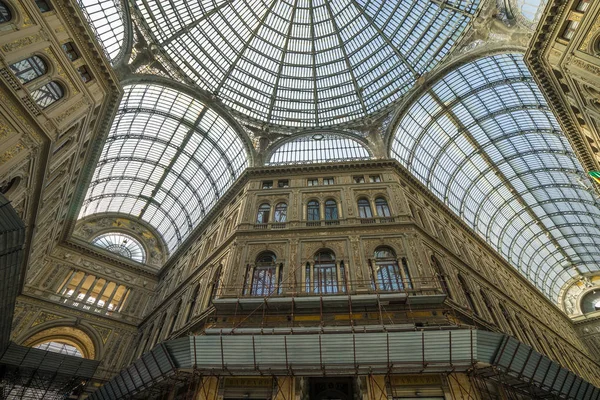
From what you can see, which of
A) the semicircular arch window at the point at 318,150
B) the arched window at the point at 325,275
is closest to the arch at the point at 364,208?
the arched window at the point at 325,275

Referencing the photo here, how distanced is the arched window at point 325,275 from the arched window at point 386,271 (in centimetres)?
200

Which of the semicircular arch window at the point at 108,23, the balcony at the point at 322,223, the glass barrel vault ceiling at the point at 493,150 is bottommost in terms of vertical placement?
the balcony at the point at 322,223

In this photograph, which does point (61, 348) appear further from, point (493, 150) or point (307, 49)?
point (493, 150)

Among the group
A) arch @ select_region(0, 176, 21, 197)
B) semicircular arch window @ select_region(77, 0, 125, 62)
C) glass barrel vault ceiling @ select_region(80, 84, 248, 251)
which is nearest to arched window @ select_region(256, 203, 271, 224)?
glass barrel vault ceiling @ select_region(80, 84, 248, 251)

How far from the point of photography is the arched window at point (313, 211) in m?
24.9

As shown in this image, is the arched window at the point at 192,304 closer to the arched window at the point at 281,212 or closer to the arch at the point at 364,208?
the arched window at the point at 281,212

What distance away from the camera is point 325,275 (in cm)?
2033

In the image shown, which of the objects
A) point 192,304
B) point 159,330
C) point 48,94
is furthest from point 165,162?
point 48,94

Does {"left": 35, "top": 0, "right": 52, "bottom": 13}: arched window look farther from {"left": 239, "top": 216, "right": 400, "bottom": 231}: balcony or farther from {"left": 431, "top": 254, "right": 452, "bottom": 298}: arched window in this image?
{"left": 431, "top": 254, "right": 452, "bottom": 298}: arched window

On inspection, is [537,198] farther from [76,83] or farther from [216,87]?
[76,83]

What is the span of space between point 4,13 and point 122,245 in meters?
31.8

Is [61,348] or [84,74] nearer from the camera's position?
[84,74]

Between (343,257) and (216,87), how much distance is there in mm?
24266

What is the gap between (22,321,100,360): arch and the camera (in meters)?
29.7
